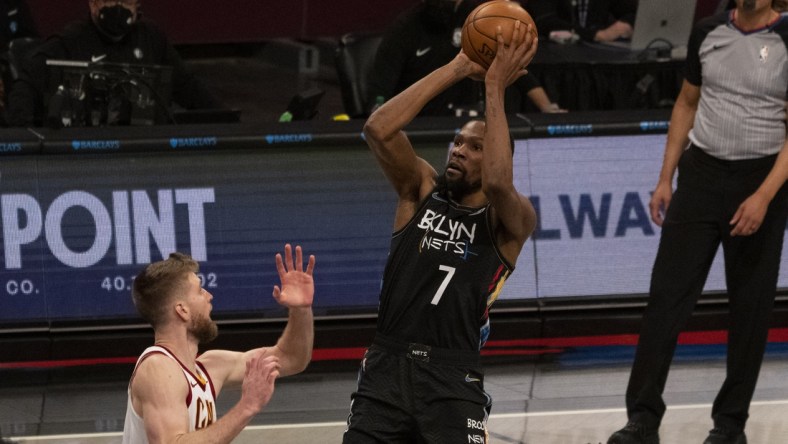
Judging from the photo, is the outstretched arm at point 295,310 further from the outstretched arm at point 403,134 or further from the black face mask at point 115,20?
the black face mask at point 115,20

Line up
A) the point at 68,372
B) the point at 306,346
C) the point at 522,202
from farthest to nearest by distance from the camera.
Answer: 1. the point at 68,372
2. the point at 522,202
3. the point at 306,346

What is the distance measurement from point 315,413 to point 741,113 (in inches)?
104

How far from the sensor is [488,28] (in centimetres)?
524

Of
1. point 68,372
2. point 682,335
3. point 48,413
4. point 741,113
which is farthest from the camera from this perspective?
point 682,335

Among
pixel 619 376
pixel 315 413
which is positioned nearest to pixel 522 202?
pixel 315 413

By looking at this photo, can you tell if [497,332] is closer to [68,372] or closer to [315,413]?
[315,413]

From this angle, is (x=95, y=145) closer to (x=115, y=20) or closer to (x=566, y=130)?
(x=115, y=20)

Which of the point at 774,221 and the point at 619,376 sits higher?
the point at 774,221

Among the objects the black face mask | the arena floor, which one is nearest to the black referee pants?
the arena floor

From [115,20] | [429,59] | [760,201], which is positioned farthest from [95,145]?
[760,201]

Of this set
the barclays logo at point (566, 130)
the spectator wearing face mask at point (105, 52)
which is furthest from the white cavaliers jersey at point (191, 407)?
the spectator wearing face mask at point (105, 52)

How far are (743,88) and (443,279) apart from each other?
7.32 feet

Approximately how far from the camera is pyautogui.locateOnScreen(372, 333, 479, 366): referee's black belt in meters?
5.26

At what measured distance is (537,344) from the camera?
28.3ft
